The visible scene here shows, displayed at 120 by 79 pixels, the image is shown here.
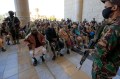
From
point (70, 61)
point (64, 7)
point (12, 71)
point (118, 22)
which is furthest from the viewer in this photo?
point (64, 7)

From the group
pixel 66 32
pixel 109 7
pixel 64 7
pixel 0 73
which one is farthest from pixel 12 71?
pixel 64 7

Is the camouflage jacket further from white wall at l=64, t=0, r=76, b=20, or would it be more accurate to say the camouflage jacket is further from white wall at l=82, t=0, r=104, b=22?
white wall at l=64, t=0, r=76, b=20

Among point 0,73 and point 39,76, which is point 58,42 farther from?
point 0,73

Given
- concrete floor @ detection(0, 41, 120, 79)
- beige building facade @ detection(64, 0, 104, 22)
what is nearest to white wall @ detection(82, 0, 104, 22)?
beige building facade @ detection(64, 0, 104, 22)

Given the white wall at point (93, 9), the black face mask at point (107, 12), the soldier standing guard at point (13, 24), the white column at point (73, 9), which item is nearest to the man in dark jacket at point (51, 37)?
the soldier standing guard at point (13, 24)

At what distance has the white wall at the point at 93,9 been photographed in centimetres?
952

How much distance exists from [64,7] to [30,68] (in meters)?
13.1

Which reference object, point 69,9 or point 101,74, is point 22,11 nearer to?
point 101,74

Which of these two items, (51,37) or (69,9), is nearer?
(51,37)

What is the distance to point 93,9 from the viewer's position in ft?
33.7

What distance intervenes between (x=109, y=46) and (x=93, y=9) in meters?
9.84

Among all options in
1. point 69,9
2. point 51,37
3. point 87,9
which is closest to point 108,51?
point 51,37

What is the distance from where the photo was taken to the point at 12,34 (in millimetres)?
5738

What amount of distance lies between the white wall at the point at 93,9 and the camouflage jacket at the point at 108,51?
28.6ft
